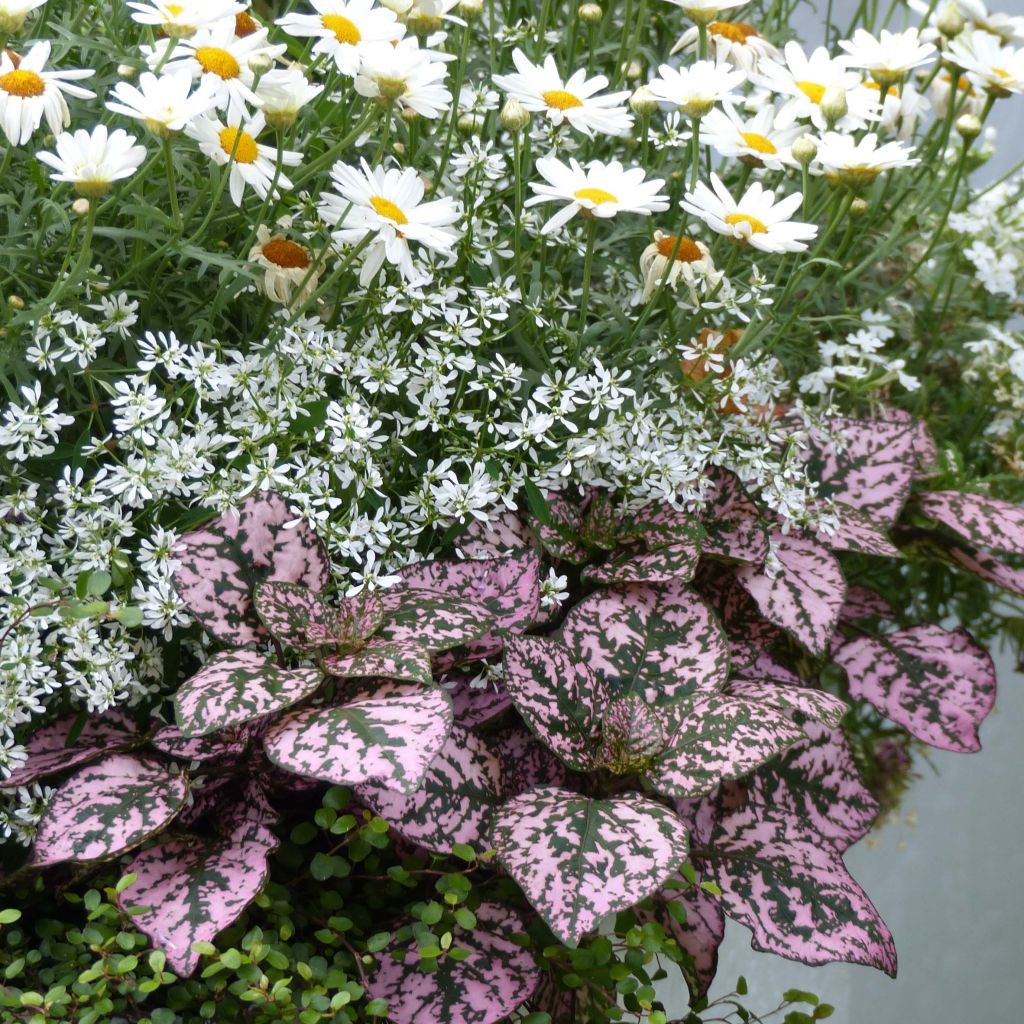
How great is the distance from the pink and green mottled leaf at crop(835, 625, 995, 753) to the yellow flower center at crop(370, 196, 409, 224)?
617 millimetres

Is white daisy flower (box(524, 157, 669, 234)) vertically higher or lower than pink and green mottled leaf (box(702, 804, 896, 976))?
higher

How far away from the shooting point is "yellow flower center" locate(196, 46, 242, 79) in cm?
76

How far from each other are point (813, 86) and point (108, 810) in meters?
0.78

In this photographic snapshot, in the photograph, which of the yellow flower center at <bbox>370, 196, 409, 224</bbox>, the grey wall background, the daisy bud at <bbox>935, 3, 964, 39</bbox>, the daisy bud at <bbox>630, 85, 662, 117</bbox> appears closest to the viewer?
the yellow flower center at <bbox>370, 196, 409, 224</bbox>

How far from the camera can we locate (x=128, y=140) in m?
0.71

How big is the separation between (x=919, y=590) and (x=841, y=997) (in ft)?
1.65

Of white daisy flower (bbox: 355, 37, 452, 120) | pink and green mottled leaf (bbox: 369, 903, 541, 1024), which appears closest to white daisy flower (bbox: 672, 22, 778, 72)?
white daisy flower (bbox: 355, 37, 452, 120)

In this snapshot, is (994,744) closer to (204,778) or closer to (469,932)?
(469,932)

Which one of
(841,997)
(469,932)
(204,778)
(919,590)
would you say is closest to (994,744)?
(919,590)

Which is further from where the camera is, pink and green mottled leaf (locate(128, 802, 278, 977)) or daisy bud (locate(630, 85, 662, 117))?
daisy bud (locate(630, 85, 662, 117))

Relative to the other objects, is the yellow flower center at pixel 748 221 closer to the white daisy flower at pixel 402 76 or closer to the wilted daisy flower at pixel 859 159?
the wilted daisy flower at pixel 859 159

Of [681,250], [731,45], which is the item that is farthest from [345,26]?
[731,45]

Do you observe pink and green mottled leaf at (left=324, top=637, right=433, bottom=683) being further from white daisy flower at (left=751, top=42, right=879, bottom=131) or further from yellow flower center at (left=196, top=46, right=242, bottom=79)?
white daisy flower at (left=751, top=42, right=879, bottom=131)

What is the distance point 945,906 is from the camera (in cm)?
127
